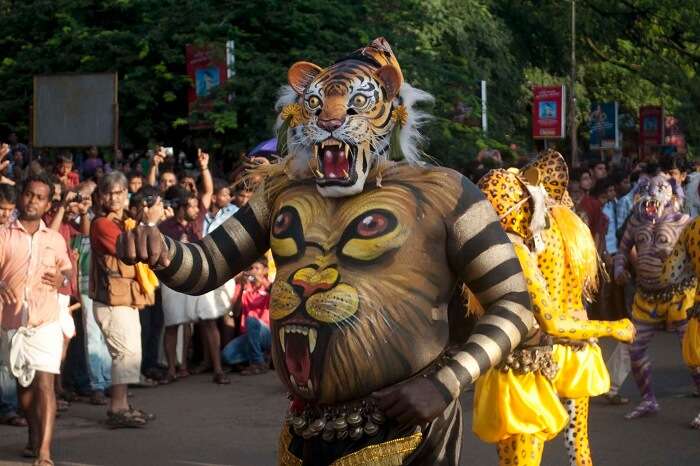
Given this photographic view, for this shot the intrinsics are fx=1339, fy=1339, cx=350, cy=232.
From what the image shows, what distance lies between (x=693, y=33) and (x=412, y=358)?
30830 mm

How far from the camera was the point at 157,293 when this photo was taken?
Answer: 11961mm

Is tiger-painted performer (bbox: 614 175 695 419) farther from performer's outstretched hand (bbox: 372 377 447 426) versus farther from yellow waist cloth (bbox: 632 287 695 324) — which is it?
performer's outstretched hand (bbox: 372 377 447 426)

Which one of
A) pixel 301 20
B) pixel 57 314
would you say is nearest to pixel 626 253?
pixel 57 314

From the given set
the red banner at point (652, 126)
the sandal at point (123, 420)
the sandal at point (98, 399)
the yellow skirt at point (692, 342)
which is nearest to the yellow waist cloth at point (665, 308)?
the yellow skirt at point (692, 342)

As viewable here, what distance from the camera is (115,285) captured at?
9.66 meters

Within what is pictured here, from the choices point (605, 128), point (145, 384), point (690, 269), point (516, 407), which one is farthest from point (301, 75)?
point (605, 128)

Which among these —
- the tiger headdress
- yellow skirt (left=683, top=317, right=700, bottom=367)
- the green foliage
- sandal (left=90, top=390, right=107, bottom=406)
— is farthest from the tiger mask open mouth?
the green foliage

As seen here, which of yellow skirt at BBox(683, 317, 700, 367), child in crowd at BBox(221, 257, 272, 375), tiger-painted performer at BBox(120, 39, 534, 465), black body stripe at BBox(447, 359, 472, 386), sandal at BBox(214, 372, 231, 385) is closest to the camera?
black body stripe at BBox(447, 359, 472, 386)

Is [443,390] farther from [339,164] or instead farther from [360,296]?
[339,164]

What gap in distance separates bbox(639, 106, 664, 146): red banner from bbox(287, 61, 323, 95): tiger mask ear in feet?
88.9

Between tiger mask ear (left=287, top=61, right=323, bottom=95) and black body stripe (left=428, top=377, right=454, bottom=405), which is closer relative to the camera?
black body stripe (left=428, top=377, right=454, bottom=405)

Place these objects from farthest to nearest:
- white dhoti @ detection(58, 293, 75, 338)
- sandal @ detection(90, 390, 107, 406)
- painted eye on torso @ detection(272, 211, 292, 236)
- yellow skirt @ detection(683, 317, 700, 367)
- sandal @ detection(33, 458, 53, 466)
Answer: sandal @ detection(90, 390, 107, 406) → yellow skirt @ detection(683, 317, 700, 367) → white dhoti @ detection(58, 293, 75, 338) → sandal @ detection(33, 458, 53, 466) → painted eye on torso @ detection(272, 211, 292, 236)

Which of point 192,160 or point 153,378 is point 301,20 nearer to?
point 192,160

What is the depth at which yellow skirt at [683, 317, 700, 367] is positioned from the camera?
9430mm
